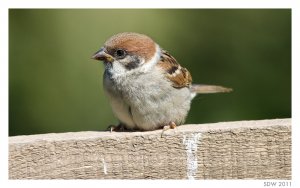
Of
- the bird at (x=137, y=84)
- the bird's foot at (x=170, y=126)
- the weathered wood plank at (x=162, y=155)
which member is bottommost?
the weathered wood plank at (x=162, y=155)

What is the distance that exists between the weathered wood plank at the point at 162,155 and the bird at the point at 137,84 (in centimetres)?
48

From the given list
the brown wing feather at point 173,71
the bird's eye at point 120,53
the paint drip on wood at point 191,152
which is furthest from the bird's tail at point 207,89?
the paint drip on wood at point 191,152

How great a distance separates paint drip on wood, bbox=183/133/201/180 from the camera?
276cm

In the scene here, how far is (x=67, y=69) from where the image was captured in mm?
4309

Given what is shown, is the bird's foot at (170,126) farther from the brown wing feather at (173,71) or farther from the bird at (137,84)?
the brown wing feather at (173,71)

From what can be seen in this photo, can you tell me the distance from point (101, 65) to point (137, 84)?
102cm

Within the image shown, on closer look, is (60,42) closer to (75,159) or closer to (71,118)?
(71,118)

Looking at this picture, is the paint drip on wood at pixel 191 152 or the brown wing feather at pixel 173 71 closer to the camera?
the paint drip on wood at pixel 191 152

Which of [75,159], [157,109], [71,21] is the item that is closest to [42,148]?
[75,159]

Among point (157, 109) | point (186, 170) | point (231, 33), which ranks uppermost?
point (231, 33)

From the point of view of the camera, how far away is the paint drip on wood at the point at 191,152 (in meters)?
2.76

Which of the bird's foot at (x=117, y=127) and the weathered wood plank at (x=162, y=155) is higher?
the bird's foot at (x=117, y=127)
